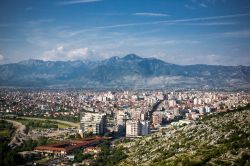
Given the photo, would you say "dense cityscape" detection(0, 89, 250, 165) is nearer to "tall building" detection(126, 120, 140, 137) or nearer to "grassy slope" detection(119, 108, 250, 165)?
"tall building" detection(126, 120, 140, 137)

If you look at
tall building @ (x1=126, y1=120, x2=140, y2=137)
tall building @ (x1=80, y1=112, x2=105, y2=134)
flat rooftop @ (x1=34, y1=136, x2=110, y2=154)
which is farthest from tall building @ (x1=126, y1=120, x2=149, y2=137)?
flat rooftop @ (x1=34, y1=136, x2=110, y2=154)

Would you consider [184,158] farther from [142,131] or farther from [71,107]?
[71,107]

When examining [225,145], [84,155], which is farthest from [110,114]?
[225,145]

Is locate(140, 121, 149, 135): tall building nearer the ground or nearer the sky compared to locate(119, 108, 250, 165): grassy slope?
nearer the ground

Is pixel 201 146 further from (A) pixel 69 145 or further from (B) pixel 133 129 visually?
(B) pixel 133 129

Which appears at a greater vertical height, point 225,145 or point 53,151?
point 225,145

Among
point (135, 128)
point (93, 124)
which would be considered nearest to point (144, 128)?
point (135, 128)

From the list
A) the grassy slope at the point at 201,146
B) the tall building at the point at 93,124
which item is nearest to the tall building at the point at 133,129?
the tall building at the point at 93,124
